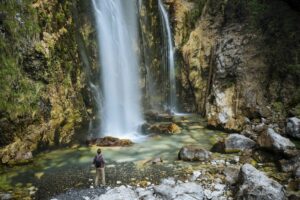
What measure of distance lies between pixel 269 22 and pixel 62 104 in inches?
543

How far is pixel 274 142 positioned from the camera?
1598 cm

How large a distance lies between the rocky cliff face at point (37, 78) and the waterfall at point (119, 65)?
2.22m

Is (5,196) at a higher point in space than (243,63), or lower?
lower

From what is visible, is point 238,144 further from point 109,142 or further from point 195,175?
point 109,142

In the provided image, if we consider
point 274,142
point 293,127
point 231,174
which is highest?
point 293,127

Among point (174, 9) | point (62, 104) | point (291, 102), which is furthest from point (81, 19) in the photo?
point (291, 102)

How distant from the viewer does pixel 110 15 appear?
23391 mm

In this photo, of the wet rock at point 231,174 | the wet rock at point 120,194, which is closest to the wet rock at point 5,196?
the wet rock at point 120,194

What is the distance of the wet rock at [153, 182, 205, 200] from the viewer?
1243cm

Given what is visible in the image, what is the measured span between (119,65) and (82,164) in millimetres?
9401

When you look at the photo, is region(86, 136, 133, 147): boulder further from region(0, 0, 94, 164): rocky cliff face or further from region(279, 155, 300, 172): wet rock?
region(279, 155, 300, 172): wet rock

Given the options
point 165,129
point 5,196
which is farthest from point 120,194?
point 165,129

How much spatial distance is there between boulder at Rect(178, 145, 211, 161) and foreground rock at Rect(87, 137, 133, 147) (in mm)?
3753

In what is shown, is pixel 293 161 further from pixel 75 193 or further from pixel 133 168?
pixel 75 193
